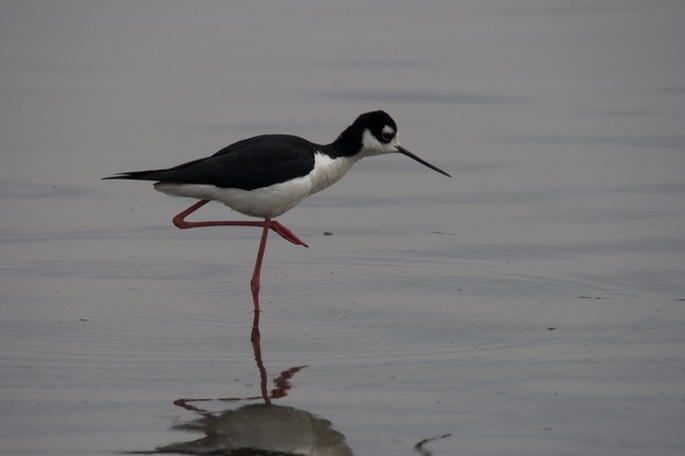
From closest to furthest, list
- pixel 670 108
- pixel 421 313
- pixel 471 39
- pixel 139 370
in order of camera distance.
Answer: pixel 139 370, pixel 421 313, pixel 670 108, pixel 471 39

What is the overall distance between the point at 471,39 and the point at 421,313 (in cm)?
975

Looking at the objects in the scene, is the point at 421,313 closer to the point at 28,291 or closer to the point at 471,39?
the point at 28,291

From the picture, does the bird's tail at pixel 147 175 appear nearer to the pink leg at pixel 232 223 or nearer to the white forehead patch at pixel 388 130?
the pink leg at pixel 232 223

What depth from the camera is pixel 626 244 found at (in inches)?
413

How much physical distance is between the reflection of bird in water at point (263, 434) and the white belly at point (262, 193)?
2.66 m

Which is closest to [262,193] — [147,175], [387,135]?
[147,175]

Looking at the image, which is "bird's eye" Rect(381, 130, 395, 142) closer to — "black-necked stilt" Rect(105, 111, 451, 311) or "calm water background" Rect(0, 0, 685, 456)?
"black-necked stilt" Rect(105, 111, 451, 311)

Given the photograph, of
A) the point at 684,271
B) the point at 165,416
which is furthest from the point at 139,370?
the point at 684,271

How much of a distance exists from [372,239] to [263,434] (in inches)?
162

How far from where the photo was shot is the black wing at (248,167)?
31.0ft

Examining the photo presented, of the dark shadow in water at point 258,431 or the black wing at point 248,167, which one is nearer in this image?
the dark shadow in water at point 258,431

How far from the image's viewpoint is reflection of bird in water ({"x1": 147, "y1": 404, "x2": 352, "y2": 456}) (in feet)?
21.4

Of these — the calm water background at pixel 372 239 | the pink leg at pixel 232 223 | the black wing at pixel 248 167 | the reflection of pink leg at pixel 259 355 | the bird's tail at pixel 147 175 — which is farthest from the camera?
the pink leg at pixel 232 223

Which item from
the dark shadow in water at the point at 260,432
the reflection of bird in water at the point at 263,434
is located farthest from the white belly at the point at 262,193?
the reflection of bird in water at the point at 263,434
